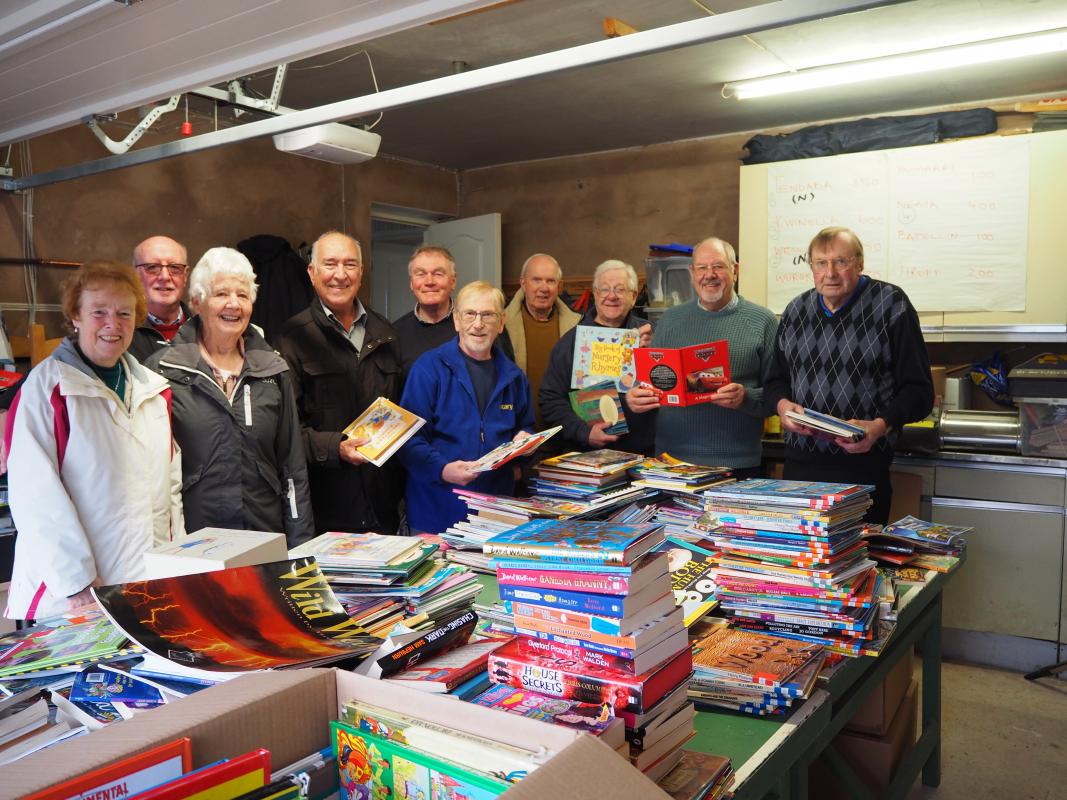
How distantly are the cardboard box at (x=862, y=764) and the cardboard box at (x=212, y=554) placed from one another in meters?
1.67

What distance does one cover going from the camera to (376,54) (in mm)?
4473

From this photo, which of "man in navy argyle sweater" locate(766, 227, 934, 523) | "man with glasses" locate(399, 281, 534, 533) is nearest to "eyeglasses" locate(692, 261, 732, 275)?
"man in navy argyle sweater" locate(766, 227, 934, 523)

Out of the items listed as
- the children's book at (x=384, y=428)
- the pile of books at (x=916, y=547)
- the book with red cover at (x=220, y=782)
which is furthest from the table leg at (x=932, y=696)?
the book with red cover at (x=220, y=782)

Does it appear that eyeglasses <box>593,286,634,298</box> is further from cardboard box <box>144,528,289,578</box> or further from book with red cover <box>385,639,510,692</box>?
book with red cover <box>385,639,510,692</box>

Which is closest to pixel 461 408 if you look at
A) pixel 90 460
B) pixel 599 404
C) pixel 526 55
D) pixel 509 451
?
pixel 509 451

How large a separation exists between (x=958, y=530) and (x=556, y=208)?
4701mm

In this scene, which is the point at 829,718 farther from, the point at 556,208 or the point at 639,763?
the point at 556,208

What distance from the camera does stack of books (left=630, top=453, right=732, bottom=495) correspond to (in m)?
2.76

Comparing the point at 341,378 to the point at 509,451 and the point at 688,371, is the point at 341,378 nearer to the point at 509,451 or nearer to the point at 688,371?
the point at 509,451

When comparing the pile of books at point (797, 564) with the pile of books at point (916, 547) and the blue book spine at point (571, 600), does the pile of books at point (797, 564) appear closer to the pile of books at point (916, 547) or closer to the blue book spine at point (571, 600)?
the pile of books at point (916, 547)

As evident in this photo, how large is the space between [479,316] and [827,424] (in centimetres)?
134

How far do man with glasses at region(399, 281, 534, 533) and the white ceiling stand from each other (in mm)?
902

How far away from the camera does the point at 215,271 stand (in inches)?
113

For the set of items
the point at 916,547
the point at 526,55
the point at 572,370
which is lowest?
the point at 916,547
